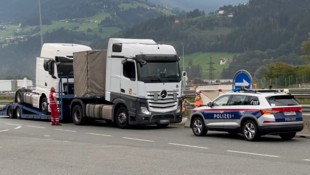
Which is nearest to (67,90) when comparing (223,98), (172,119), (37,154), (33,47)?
(172,119)

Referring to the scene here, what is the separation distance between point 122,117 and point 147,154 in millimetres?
9304

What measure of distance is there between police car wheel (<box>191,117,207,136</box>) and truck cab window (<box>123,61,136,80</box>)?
377 cm

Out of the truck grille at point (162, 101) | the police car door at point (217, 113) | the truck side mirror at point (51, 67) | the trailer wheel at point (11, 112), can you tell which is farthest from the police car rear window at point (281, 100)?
the trailer wheel at point (11, 112)

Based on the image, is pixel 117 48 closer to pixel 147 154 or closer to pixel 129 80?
pixel 129 80

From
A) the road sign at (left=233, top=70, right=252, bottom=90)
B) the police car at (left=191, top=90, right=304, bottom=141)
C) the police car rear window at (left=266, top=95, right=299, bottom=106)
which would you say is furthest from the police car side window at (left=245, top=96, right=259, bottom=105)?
the road sign at (left=233, top=70, right=252, bottom=90)

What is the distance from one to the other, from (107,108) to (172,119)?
271cm

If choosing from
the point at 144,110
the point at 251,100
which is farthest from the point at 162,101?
the point at 251,100

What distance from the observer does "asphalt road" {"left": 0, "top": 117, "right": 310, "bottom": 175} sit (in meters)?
12.9

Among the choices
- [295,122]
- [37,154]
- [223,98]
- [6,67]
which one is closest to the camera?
[37,154]

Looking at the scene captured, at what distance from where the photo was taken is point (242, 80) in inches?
874

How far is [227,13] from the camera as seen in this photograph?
18812cm

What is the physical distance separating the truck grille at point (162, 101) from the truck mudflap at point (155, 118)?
197 mm

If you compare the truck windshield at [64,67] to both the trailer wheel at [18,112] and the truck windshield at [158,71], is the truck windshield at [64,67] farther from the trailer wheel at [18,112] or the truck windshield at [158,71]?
the truck windshield at [158,71]

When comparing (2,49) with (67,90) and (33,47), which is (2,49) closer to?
(33,47)
